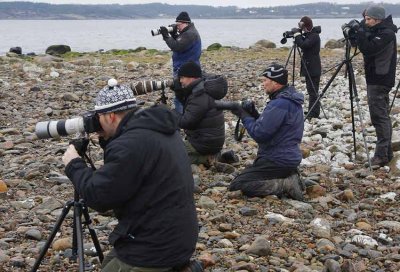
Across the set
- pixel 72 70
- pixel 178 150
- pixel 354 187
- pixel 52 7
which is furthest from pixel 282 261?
pixel 52 7

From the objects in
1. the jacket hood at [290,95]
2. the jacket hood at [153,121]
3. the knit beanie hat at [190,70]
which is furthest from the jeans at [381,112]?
the jacket hood at [153,121]

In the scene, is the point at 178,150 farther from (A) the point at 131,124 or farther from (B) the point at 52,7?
(B) the point at 52,7

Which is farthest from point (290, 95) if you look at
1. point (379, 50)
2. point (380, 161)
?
point (380, 161)

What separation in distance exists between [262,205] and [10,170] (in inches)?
146

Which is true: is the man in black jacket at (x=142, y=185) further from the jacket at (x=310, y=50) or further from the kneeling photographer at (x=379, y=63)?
the jacket at (x=310, y=50)

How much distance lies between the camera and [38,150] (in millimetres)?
9656

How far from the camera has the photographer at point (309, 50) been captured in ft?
38.1

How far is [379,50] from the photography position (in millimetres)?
8141

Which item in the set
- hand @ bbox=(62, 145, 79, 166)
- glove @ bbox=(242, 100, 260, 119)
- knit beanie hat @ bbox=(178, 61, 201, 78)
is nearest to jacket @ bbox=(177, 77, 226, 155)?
knit beanie hat @ bbox=(178, 61, 201, 78)

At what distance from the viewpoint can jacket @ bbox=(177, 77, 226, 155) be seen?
7781mm

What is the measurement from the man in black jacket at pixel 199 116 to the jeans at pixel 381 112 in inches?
85.1

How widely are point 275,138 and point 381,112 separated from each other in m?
2.34

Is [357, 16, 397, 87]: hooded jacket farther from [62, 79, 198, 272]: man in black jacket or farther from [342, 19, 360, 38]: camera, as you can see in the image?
[62, 79, 198, 272]: man in black jacket

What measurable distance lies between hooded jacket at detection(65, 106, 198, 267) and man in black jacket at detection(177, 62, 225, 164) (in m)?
3.81
